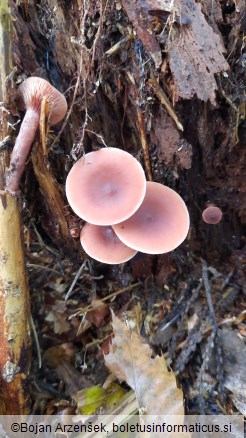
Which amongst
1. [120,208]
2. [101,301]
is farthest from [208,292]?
[120,208]

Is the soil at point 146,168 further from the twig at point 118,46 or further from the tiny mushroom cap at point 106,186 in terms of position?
the tiny mushroom cap at point 106,186

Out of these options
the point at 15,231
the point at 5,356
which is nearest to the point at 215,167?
the point at 15,231

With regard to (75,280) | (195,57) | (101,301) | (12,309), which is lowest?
(101,301)

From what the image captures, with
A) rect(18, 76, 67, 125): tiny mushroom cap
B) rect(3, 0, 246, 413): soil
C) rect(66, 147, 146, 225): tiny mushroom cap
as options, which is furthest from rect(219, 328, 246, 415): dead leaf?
rect(18, 76, 67, 125): tiny mushroom cap

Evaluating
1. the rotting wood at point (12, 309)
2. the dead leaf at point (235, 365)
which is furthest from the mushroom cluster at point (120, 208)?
the dead leaf at point (235, 365)

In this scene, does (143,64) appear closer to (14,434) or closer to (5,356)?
(5,356)

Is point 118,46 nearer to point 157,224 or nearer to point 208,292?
point 157,224

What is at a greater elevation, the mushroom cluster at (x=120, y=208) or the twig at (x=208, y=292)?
the mushroom cluster at (x=120, y=208)

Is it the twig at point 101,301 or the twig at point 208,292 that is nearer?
the twig at point 208,292
